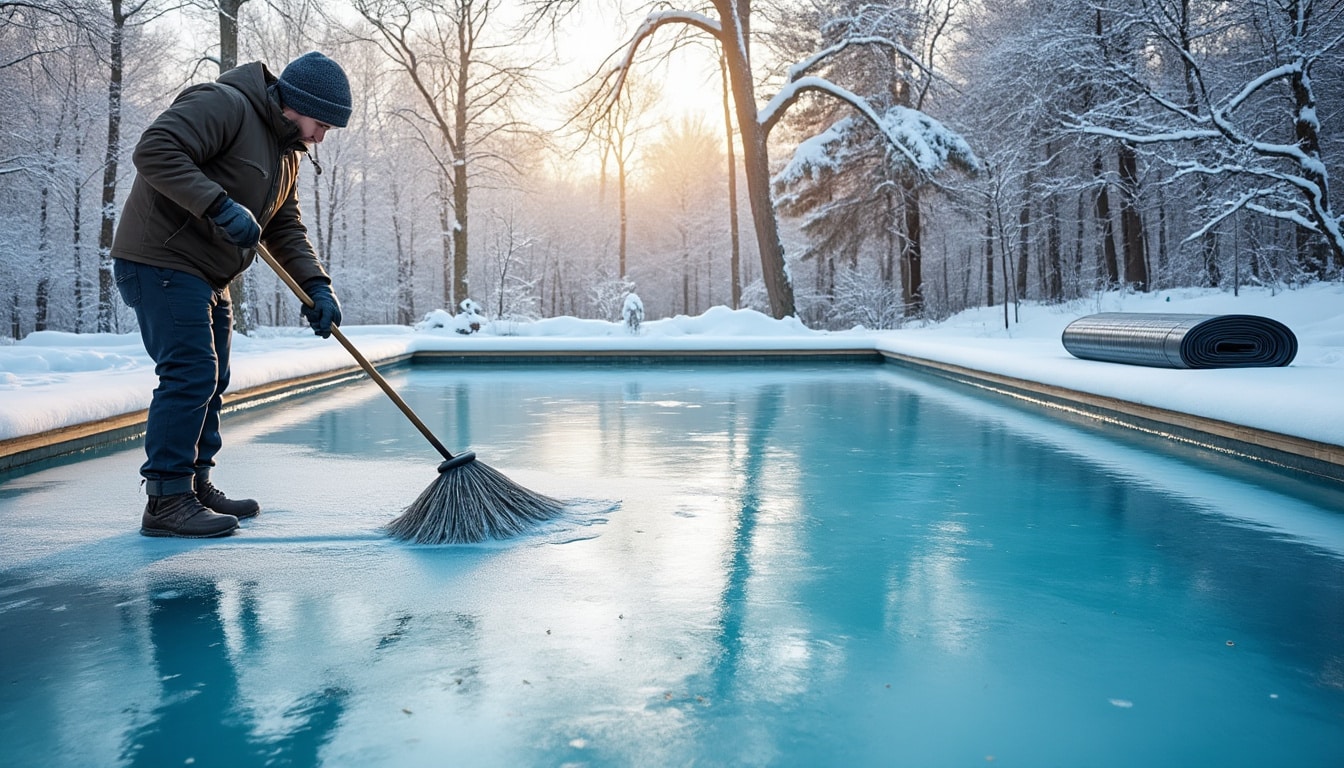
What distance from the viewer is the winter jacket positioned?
2486 mm

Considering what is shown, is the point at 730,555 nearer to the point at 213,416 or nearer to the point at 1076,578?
the point at 1076,578

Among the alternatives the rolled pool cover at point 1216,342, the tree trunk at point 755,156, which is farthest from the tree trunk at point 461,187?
the rolled pool cover at point 1216,342

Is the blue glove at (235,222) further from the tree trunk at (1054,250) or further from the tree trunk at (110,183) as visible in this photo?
the tree trunk at (1054,250)

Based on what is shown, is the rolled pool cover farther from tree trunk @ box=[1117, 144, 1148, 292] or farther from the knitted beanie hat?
tree trunk @ box=[1117, 144, 1148, 292]

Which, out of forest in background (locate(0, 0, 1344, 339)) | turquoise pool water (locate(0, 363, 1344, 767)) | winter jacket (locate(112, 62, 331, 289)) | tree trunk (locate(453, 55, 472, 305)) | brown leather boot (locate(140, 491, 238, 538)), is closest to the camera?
turquoise pool water (locate(0, 363, 1344, 767))

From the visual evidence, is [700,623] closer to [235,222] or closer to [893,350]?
[235,222]

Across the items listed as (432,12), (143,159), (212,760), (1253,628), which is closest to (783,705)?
(212,760)

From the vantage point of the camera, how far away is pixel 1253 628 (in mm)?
2035

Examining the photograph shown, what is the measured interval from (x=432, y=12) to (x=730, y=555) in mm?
16562

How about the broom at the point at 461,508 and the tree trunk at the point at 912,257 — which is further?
the tree trunk at the point at 912,257

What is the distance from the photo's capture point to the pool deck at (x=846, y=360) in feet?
13.4

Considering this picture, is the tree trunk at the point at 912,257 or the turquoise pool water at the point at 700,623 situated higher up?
the tree trunk at the point at 912,257

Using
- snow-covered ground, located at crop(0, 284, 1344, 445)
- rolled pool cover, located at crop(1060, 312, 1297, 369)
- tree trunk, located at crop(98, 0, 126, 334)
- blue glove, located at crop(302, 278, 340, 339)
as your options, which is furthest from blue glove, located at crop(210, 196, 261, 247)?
tree trunk, located at crop(98, 0, 126, 334)

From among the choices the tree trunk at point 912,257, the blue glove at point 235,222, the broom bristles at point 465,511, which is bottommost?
the broom bristles at point 465,511
